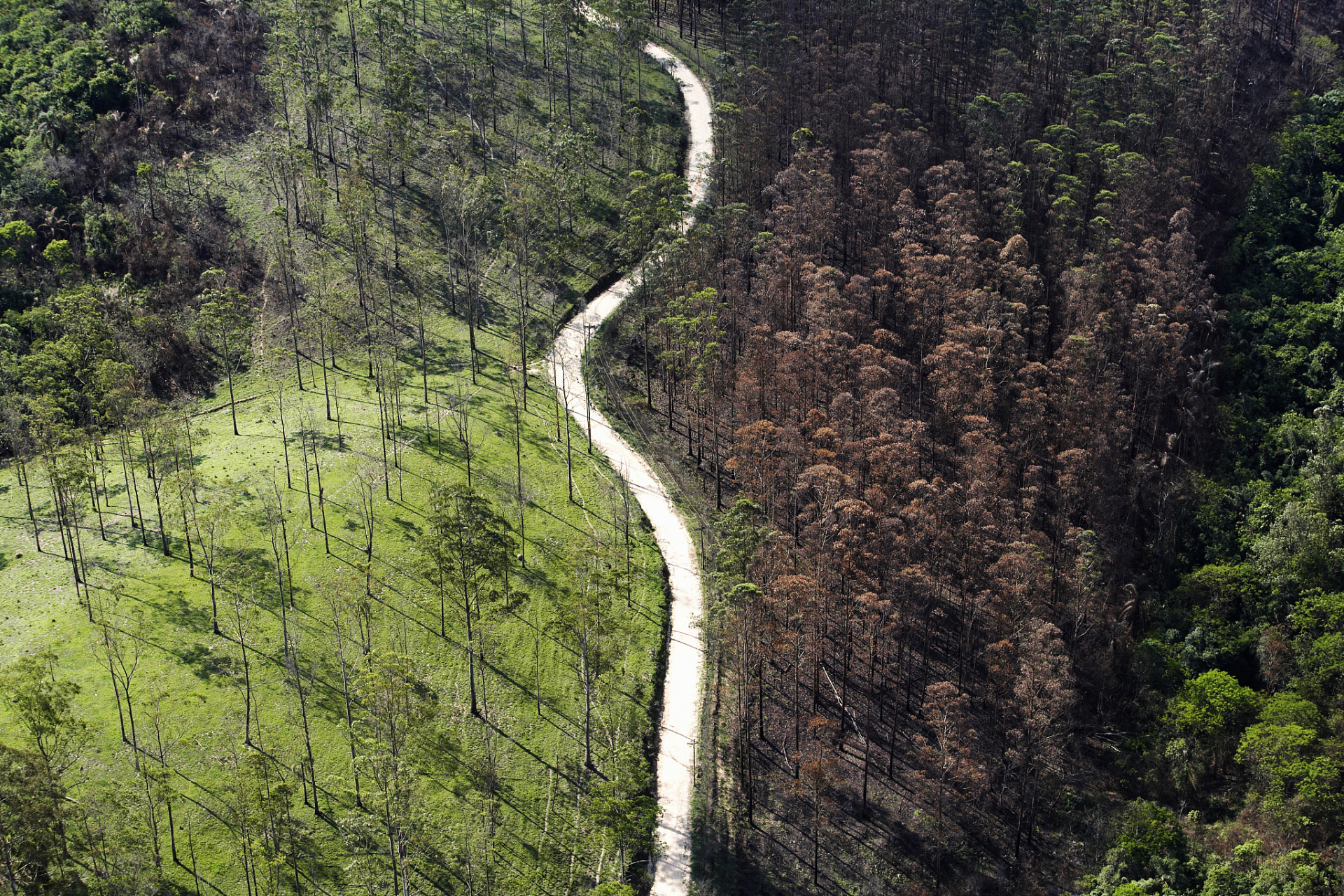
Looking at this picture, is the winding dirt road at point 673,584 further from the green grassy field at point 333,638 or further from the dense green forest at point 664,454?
the green grassy field at point 333,638

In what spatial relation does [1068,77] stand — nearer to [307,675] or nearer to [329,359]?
[329,359]

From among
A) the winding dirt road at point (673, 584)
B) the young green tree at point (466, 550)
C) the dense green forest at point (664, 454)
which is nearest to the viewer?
the dense green forest at point (664, 454)

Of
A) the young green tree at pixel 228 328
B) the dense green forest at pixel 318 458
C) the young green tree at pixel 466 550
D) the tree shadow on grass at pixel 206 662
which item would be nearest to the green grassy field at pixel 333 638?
the tree shadow on grass at pixel 206 662

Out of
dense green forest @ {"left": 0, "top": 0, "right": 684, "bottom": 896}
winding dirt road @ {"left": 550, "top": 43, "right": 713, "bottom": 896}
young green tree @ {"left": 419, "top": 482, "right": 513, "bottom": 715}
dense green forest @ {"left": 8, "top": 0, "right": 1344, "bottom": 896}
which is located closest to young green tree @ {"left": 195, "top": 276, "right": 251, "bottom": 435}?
dense green forest @ {"left": 0, "top": 0, "right": 684, "bottom": 896}

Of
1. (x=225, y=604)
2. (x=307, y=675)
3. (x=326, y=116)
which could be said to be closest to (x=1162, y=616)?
(x=307, y=675)

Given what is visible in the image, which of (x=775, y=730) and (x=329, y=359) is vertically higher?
(x=329, y=359)

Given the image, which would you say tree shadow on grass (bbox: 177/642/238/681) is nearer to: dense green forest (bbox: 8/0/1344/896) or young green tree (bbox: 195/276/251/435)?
dense green forest (bbox: 8/0/1344/896)
